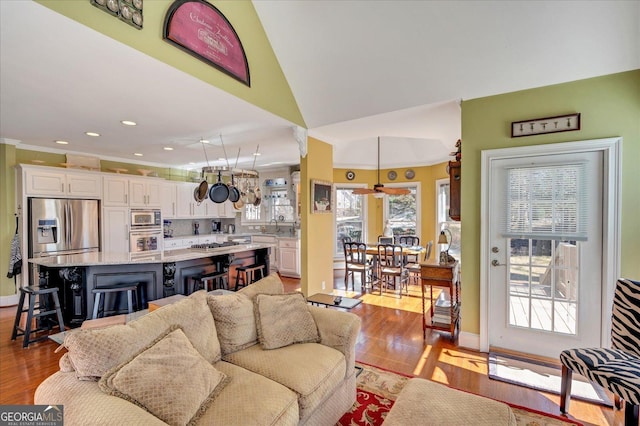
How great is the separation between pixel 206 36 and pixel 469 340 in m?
3.85

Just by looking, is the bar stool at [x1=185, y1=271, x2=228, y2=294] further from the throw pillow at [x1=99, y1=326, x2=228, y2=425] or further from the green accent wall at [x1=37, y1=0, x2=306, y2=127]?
the throw pillow at [x1=99, y1=326, x2=228, y2=425]

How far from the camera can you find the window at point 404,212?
6703mm

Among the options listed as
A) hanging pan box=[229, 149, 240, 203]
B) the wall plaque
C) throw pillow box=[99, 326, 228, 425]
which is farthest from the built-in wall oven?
the wall plaque

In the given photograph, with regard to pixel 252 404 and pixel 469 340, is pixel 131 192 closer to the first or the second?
pixel 252 404

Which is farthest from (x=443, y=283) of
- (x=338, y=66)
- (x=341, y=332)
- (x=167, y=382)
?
(x=167, y=382)

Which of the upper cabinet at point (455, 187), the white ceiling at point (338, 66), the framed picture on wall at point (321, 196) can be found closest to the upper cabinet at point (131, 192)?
the white ceiling at point (338, 66)

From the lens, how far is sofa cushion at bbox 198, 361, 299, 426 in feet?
4.44

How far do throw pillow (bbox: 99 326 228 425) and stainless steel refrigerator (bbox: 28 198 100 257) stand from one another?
4.51 meters

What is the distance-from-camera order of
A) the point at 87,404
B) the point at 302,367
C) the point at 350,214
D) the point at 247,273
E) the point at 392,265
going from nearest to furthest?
the point at 87,404 → the point at 302,367 → the point at 247,273 → the point at 392,265 → the point at 350,214

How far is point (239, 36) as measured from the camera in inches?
115

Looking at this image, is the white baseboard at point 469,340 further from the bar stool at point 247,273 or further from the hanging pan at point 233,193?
the hanging pan at point 233,193

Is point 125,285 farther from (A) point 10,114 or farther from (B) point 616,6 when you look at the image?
(B) point 616,6

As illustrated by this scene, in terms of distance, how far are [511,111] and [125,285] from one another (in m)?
4.64

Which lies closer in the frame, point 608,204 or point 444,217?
point 608,204
